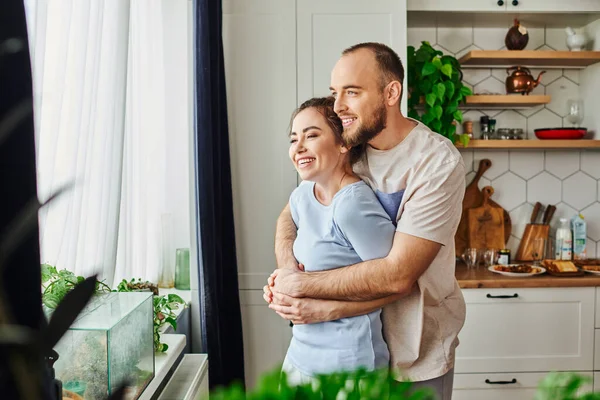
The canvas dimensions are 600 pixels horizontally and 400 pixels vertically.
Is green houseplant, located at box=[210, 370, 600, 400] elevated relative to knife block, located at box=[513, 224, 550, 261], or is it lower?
elevated

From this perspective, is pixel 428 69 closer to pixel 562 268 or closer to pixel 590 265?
pixel 562 268

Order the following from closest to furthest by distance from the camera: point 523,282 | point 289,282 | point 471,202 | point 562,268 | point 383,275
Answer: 1. point 383,275
2. point 289,282
3. point 523,282
4. point 562,268
5. point 471,202

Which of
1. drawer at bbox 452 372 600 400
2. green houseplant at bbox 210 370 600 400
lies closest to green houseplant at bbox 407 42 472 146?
drawer at bbox 452 372 600 400

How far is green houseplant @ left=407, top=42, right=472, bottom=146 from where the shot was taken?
297 centimetres

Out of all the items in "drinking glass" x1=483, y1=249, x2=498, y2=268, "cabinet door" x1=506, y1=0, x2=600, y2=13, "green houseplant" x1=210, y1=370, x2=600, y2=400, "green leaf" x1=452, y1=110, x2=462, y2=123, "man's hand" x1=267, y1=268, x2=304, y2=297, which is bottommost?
"drinking glass" x1=483, y1=249, x2=498, y2=268

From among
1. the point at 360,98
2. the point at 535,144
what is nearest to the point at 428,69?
the point at 535,144

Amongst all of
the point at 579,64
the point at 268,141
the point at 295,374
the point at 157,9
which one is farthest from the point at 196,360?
the point at 579,64

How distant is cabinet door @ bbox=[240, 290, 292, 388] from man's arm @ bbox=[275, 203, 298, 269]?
39.6 inches

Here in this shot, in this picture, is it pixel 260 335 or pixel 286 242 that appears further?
pixel 260 335

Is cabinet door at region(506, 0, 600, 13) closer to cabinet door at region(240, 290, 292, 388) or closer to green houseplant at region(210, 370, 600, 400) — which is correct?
cabinet door at region(240, 290, 292, 388)

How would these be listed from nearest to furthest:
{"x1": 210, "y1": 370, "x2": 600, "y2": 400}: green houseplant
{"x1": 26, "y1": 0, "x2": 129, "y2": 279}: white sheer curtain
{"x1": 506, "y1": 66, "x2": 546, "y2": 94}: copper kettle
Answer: {"x1": 210, "y1": 370, "x2": 600, "y2": 400}: green houseplant
{"x1": 26, "y1": 0, "x2": 129, "y2": 279}: white sheer curtain
{"x1": 506, "y1": 66, "x2": 546, "y2": 94}: copper kettle

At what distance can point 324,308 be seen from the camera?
4.82ft

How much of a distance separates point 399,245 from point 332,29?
1.53 meters

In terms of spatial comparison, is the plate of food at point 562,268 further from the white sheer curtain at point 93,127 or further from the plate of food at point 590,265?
the white sheer curtain at point 93,127
